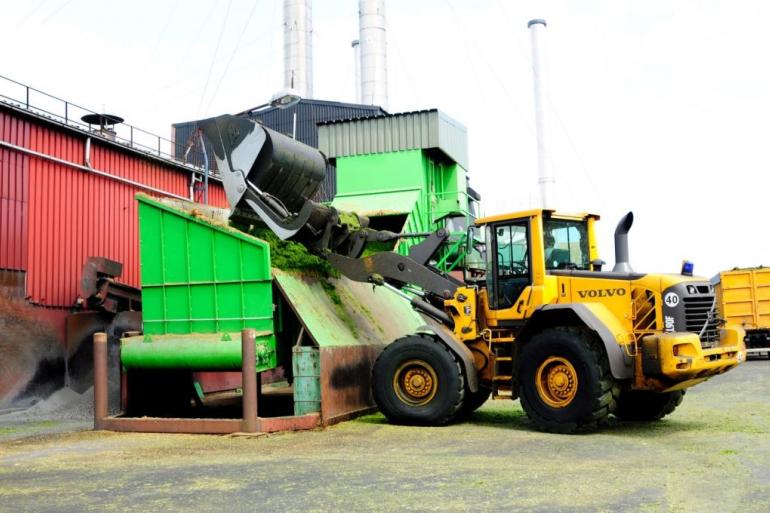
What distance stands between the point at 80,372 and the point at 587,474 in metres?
12.6

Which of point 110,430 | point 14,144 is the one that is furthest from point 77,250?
point 110,430

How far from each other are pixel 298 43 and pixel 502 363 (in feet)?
112

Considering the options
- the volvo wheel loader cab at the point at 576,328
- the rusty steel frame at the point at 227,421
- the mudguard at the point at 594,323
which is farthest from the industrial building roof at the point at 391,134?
the rusty steel frame at the point at 227,421

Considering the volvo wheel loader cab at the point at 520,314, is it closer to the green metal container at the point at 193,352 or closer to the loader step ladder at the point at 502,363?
the loader step ladder at the point at 502,363

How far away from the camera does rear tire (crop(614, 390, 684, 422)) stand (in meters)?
11.1

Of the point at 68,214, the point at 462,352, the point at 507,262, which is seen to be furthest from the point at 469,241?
the point at 68,214

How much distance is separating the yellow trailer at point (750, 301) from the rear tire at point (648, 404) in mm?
16126

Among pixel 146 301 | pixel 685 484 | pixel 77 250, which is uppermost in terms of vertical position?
pixel 77 250

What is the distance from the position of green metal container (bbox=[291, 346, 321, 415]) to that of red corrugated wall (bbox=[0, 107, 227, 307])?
8.08 metres

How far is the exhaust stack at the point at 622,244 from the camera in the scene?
415 inches

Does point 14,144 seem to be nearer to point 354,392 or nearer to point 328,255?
point 328,255

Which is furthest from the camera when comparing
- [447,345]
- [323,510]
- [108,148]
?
[108,148]

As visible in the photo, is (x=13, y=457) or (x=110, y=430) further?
(x=110, y=430)

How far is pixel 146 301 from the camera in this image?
12438 mm
